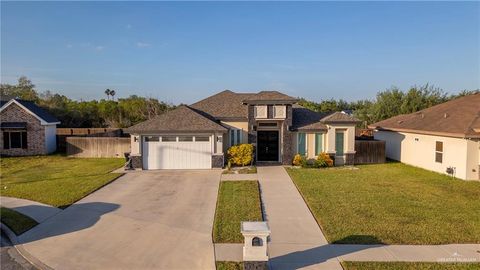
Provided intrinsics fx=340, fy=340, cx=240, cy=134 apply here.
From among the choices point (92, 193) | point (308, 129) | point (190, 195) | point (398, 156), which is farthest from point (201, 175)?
point (398, 156)

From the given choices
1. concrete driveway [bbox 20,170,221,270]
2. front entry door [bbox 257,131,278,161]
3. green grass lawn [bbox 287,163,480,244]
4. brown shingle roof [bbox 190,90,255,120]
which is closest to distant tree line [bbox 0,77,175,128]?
brown shingle roof [bbox 190,90,255,120]

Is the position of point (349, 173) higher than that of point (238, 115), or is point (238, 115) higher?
point (238, 115)

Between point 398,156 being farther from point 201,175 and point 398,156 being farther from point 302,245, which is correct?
point 302,245

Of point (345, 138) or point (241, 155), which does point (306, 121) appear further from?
point (241, 155)

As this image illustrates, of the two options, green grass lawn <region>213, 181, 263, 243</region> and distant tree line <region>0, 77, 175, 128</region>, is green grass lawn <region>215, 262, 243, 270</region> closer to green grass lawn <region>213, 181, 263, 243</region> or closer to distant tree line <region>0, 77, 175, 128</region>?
green grass lawn <region>213, 181, 263, 243</region>

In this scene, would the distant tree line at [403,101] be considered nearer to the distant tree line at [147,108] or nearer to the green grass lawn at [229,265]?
the distant tree line at [147,108]
